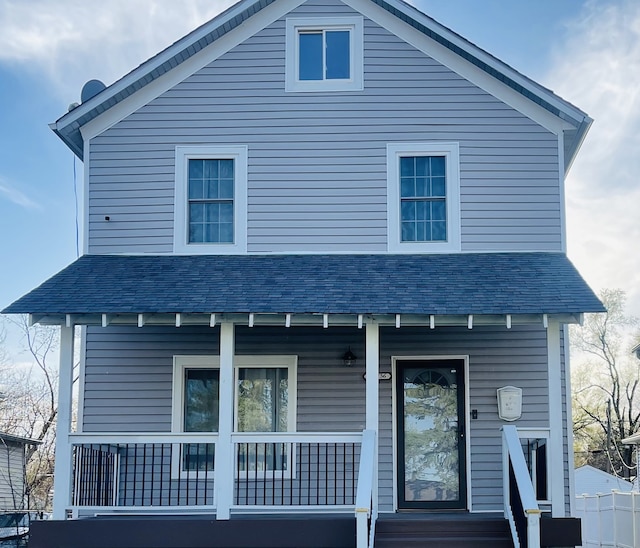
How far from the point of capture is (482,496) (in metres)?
10.5

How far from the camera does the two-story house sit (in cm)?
1056

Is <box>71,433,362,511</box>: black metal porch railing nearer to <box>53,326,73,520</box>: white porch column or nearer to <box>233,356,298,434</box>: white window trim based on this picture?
<box>233,356,298,434</box>: white window trim

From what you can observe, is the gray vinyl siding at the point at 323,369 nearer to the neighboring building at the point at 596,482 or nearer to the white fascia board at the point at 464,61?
the white fascia board at the point at 464,61

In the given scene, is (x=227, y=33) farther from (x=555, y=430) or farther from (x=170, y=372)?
(x=555, y=430)

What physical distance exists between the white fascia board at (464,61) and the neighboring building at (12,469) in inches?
A: 550

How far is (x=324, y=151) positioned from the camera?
11.2 metres

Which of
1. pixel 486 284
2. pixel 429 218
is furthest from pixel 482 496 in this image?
pixel 429 218

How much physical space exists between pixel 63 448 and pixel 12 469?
1369 cm

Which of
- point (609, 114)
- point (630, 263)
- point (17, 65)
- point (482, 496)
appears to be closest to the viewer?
point (482, 496)

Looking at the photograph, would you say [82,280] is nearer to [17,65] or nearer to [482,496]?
[482,496]

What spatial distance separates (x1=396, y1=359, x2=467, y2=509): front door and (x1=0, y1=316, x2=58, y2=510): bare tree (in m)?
16.8

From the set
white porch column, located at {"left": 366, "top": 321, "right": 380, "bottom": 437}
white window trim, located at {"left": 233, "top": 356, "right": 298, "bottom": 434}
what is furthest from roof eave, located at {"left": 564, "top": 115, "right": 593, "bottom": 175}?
white window trim, located at {"left": 233, "top": 356, "right": 298, "bottom": 434}

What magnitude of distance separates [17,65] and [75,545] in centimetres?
1588

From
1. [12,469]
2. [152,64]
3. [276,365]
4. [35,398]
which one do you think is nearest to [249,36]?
[152,64]
